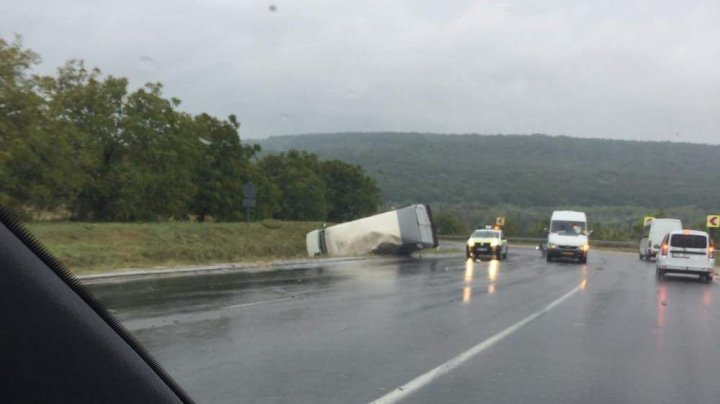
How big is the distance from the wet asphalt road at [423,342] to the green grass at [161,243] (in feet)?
20.5

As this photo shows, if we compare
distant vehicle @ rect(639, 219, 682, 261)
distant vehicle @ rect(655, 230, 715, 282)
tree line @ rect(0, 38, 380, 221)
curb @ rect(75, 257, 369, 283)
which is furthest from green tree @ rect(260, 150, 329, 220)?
distant vehicle @ rect(655, 230, 715, 282)

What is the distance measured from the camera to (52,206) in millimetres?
31391

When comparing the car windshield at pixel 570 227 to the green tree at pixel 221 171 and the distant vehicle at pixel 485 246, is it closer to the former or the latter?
the distant vehicle at pixel 485 246

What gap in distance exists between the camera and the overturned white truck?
39688mm

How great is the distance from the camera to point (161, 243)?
3228cm

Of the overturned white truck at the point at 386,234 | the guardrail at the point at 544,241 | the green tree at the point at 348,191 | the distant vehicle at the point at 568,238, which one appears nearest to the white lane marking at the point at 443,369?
the distant vehicle at the point at 568,238

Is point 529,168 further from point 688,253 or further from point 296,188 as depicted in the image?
point 688,253

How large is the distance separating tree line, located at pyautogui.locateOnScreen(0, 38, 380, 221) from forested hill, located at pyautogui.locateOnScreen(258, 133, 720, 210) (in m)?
15.6

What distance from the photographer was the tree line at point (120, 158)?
89.0 feet

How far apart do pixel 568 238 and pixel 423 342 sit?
28.9 metres

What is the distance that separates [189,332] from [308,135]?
107810 millimetres

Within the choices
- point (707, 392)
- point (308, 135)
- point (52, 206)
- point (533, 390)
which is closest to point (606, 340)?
point (707, 392)

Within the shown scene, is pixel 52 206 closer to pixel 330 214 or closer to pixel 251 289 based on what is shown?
pixel 251 289

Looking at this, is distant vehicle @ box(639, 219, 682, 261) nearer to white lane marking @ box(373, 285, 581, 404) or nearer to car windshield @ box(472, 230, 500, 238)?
car windshield @ box(472, 230, 500, 238)
